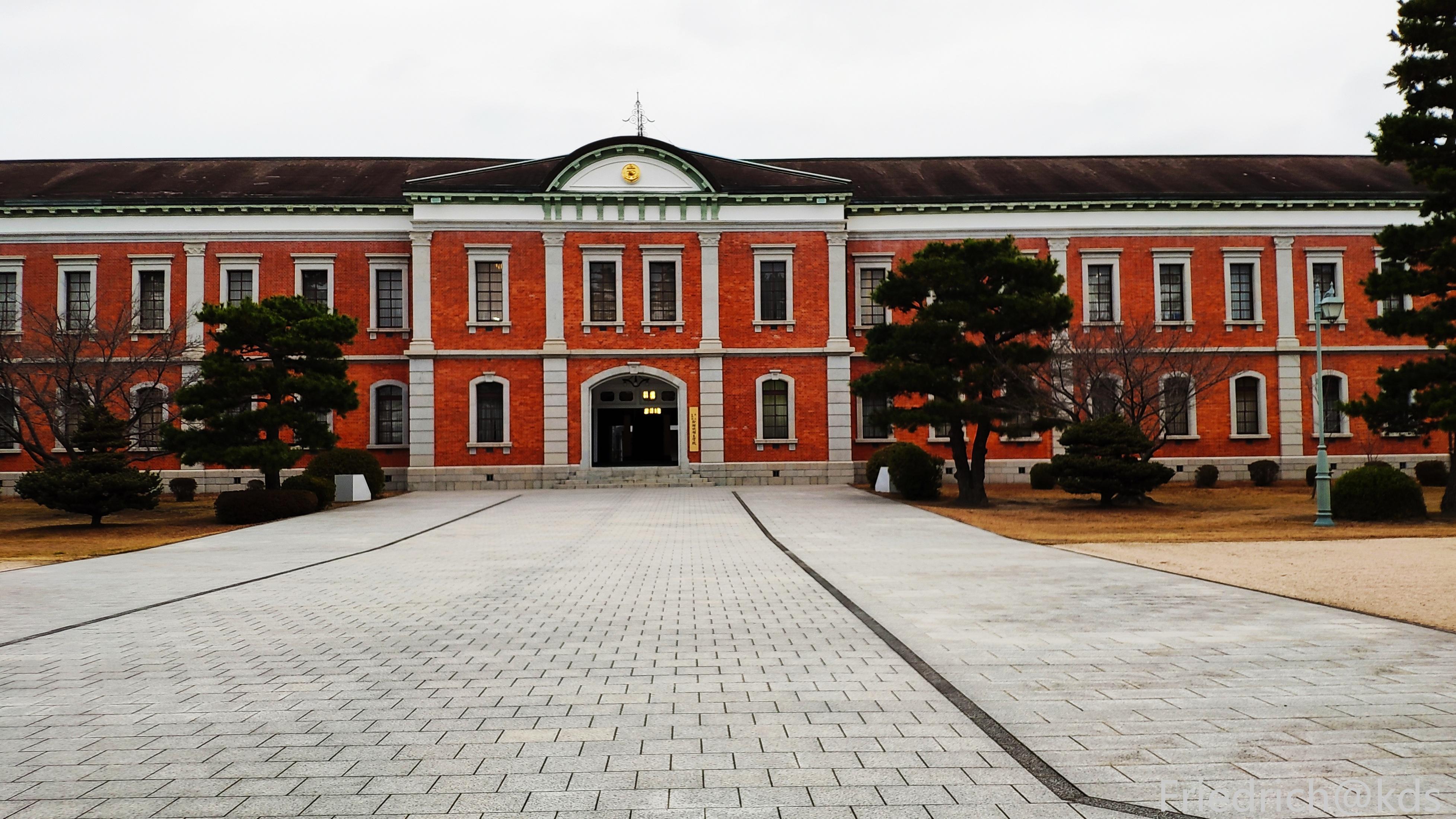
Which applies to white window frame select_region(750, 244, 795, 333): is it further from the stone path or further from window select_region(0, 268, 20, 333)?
window select_region(0, 268, 20, 333)

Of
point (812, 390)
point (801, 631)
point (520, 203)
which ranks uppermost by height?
point (520, 203)

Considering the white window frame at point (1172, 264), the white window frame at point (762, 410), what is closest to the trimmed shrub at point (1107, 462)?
the white window frame at point (762, 410)

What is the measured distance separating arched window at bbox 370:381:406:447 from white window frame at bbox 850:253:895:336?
1645cm

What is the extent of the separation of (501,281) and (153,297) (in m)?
12.3

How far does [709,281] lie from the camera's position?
31234 mm

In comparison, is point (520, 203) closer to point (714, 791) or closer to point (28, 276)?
point (28, 276)

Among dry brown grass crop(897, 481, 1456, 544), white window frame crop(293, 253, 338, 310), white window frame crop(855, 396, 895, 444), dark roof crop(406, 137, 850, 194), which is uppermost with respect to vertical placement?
dark roof crop(406, 137, 850, 194)

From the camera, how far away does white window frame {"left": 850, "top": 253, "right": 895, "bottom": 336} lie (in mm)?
32312

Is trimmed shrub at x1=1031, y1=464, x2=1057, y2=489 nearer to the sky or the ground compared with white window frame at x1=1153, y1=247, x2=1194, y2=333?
nearer to the ground

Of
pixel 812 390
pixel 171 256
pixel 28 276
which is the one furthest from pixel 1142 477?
pixel 28 276

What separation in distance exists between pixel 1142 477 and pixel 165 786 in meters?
20.9

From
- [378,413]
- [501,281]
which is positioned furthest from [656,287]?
[378,413]

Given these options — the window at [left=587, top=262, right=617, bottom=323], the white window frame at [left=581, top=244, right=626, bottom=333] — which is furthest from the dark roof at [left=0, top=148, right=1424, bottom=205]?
the window at [left=587, top=262, right=617, bottom=323]

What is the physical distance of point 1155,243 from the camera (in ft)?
107
